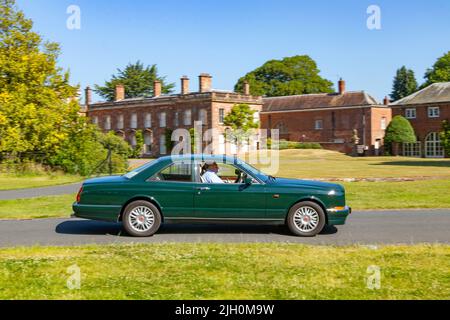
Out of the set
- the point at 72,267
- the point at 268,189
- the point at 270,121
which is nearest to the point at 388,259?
the point at 268,189

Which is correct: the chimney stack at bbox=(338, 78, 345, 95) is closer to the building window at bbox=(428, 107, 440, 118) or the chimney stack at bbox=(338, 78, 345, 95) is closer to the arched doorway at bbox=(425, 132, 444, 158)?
the building window at bbox=(428, 107, 440, 118)

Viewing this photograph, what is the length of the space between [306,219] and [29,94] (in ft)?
83.1

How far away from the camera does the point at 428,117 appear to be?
66250mm

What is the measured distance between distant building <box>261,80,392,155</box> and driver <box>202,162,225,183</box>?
58.1 meters

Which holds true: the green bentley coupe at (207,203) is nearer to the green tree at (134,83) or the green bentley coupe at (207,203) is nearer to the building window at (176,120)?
the building window at (176,120)

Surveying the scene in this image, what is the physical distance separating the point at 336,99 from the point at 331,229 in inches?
2492

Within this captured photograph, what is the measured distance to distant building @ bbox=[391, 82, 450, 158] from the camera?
6538 cm

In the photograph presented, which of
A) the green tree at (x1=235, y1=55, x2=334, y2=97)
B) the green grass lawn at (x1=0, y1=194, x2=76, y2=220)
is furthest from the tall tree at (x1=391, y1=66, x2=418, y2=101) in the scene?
the green grass lawn at (x1=0, y1=194, x2=76, y2=220)

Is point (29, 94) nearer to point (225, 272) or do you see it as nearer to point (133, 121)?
point (225, 272)

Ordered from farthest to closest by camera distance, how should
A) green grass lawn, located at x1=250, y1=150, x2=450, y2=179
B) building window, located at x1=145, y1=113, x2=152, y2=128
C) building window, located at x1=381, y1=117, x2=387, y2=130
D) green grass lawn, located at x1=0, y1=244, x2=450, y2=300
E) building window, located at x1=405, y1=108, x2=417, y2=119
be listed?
building window, located at x1=145, y1=113, x2=152, y2=128, building window, located at x1=381, y1=117, x2=387, y2=130, building window, located at x1=405, y1=108, x2=417, y2=119, green grass lawn, located at x1=250, y1=150, x2=450, y2=179, green grass lawn, located at x1=0, y1=244, x2=450, y2=300

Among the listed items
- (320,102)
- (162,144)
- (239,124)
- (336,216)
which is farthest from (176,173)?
(162,144)

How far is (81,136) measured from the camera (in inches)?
1215

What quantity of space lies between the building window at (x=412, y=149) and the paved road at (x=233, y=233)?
55.4m

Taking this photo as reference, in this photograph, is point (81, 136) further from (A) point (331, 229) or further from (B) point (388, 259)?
(B) point (388, 259)
